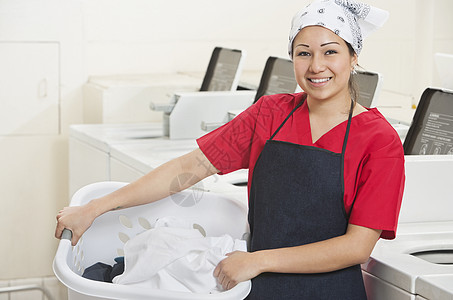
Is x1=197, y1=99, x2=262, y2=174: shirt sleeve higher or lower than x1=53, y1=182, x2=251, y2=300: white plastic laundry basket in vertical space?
higher

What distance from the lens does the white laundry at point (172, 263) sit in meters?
1.39

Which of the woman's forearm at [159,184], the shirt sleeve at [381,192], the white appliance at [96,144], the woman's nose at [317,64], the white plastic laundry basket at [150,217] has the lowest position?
the white appliance at [96,144]

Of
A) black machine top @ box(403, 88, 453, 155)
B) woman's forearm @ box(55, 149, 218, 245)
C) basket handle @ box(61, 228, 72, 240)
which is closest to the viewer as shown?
basket handle @ box(61, 228, 72, 240)

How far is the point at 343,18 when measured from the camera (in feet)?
4.67

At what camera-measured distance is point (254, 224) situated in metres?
1.53

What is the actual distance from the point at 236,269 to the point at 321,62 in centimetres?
45

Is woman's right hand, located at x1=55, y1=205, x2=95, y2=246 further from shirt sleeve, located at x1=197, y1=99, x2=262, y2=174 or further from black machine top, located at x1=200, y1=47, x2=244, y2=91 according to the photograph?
black machine top, located at x1=200, y1=47, x2=244, y2=91

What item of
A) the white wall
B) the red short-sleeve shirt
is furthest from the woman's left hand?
the white wall

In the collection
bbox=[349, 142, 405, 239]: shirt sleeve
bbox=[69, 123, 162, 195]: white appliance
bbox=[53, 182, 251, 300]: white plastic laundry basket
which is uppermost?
bbox=[349, 142, 405, 239]: shirt sleeve

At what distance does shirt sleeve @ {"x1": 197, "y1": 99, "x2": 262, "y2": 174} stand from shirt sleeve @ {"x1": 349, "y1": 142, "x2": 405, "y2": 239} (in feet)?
1.07

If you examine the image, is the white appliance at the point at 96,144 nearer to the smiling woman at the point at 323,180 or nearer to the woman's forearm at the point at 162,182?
the woman's forearm at the point at 162,182

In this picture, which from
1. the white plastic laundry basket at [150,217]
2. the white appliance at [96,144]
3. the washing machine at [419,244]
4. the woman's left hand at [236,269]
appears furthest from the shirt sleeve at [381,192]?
the white appliance at [96,144]

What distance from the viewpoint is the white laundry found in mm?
1394

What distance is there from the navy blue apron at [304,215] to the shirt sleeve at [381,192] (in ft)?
0.19
